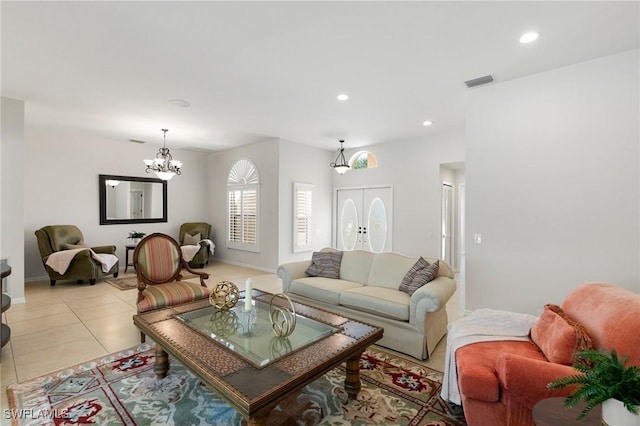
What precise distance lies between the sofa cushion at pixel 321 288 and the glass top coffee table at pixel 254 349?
75cm

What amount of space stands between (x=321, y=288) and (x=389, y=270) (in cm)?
86

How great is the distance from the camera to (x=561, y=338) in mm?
1725

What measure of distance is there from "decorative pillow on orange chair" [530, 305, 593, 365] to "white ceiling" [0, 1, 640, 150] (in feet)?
7.47

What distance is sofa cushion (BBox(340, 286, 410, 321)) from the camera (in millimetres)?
2908

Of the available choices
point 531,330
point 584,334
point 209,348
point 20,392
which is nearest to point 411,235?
point 531,330

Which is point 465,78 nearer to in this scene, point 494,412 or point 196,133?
point 494,412

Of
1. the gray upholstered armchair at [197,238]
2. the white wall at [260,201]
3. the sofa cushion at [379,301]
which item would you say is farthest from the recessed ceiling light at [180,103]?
the gray upholstered armchair at [197,238]

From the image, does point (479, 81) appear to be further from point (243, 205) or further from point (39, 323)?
point (39, 323)

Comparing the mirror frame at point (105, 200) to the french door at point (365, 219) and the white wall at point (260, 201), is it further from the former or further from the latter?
the french door at point (365, 219)

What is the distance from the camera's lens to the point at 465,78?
3484mm

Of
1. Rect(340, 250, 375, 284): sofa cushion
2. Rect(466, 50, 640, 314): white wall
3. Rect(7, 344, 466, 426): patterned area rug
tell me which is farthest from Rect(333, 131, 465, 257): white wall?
Rect(7, 344, 466, 426): patterned area rug

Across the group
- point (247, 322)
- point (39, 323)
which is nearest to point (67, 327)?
point (39, 323)

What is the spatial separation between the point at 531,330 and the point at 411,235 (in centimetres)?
417

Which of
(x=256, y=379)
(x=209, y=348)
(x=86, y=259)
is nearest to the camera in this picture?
(x=256, y=379)
